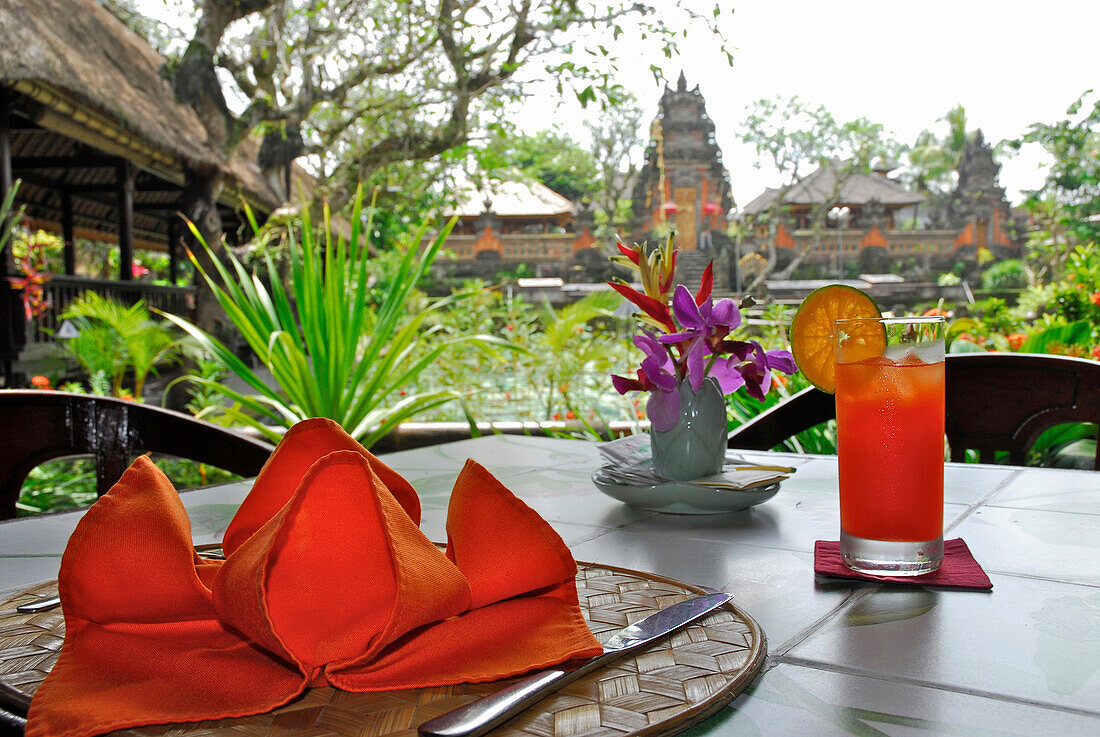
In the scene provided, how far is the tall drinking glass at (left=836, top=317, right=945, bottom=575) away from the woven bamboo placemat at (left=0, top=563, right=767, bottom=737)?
16 cm

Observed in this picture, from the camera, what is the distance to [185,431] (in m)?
Result: 1.18

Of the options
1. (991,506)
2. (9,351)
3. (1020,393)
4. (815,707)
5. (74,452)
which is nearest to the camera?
(815,707)

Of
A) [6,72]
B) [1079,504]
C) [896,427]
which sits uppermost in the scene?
[6,72]

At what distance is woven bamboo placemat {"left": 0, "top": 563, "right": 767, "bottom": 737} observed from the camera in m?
0.34

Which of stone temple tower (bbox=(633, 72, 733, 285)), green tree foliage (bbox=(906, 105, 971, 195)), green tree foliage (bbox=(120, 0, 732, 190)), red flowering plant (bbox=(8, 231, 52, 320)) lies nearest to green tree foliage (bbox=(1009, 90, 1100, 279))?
stone temple tower (bbox=(633, 72, 733, 285))

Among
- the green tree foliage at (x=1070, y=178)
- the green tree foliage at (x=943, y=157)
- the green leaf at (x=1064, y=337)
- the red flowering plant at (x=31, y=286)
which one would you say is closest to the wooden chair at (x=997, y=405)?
the green leaf at (x=1064, y=337)

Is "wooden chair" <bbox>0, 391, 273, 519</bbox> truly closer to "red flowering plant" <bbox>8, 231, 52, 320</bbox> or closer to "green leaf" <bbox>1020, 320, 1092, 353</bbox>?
"green leaf" <bbox>1020, 320, 1092, 353</bbox>

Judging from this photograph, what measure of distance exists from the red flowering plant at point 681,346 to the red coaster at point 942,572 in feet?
0.68

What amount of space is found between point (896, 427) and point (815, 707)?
26 centimetres

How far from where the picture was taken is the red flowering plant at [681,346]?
769 millimetres

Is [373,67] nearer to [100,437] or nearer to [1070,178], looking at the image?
[100,437]

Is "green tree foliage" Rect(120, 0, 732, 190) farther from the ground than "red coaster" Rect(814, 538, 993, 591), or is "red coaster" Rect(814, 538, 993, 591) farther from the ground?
"green tree foliage" Rect(120, 0, 732, 190)

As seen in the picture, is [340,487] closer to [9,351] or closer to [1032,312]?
[9,351]

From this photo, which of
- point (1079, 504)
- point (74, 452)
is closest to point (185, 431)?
point (74, 452)
